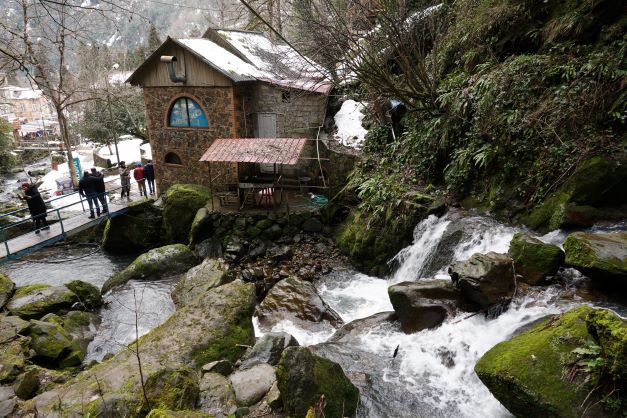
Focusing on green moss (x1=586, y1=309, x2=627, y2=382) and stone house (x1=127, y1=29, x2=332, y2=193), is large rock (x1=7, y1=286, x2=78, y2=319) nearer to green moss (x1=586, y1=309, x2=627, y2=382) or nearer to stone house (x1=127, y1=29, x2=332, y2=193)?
stone house (x1=127, y1=29, x2=332, y2=193)

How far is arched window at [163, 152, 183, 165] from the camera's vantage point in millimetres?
17686

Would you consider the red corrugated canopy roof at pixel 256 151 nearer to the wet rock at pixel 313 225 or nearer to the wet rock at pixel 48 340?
the wet rock at pixel 313 225

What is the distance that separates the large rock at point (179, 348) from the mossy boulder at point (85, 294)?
4780 millimetres

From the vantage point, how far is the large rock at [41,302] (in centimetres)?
987

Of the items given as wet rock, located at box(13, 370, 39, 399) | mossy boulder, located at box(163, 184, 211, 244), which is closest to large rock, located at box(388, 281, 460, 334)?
wet rock, located at box(13, 370, 39, 399)

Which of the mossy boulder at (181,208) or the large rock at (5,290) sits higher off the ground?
the mossy boulder at (181,208)

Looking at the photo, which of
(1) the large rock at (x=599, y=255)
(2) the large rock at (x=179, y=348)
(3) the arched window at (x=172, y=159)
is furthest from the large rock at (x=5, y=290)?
(1) the large rock at (x=599, y=255)

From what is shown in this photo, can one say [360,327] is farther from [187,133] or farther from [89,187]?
[187,133]

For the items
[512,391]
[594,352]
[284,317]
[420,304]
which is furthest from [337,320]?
[594,352]

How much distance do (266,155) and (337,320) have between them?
6261 mm

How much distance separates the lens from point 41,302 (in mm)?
10133

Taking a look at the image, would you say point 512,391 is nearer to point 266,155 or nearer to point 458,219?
point 458,219

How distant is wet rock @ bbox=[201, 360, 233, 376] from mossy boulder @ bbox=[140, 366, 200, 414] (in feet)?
3.07

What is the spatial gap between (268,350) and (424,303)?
287cm
